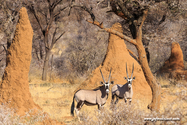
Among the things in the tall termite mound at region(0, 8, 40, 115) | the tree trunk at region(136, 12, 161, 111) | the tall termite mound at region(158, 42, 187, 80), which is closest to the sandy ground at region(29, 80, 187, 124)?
the tree trunk at region(136, 12, 161, 111)

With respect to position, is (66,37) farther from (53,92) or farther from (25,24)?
(25,24)

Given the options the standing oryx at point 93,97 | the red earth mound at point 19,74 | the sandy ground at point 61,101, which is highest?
the red earth mound at point 19,74

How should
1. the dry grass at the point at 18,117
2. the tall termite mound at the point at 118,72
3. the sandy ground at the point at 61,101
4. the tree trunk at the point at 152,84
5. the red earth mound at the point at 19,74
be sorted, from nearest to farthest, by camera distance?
the dry grass at the point at 18,117 → the red earth mound at the point at 19,74 → the tree trunk at the point at 152,84 → the sandy ground at the point at 61,101 → the tall termite mound at the point at 118,72

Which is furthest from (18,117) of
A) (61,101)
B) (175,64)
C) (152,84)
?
(175,64)

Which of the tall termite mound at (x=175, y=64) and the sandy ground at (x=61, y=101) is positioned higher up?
the tall termite mound at (x=175, y=64)

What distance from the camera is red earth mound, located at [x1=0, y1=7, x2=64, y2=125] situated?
23.4 ft

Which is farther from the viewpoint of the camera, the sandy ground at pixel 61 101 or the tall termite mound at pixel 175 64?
the tall termite mound at pixel 175 64

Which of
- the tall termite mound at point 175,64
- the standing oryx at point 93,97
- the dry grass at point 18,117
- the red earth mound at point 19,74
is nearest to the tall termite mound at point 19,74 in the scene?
the red earth mound at point 19,74

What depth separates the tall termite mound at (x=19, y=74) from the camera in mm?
7120

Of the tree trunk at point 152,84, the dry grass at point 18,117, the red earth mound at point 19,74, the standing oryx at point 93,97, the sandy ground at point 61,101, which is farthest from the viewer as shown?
the sandy ground at point 61,101

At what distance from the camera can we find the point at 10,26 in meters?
12.6

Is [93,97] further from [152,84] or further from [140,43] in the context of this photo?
[140,43]

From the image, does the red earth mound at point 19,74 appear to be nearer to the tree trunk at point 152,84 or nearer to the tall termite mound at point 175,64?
the tree trunk at point 152,84

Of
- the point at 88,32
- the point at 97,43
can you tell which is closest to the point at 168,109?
the point at 97,43
